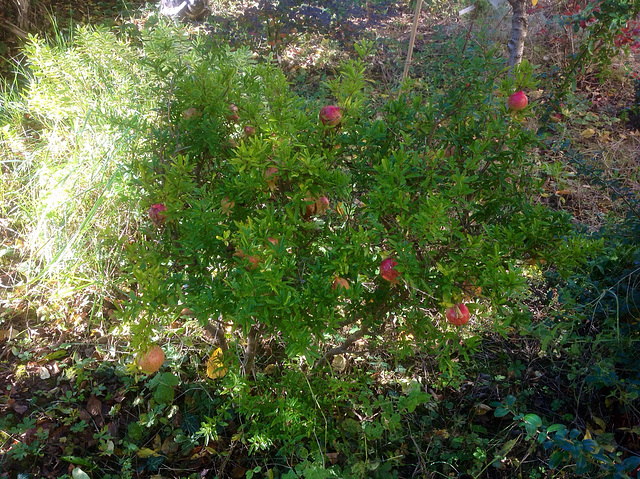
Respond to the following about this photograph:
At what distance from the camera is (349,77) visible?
5.20 ft

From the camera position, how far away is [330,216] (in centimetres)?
176

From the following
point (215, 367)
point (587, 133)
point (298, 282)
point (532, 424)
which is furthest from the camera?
point (587, 133)

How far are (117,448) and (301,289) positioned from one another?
122 cm

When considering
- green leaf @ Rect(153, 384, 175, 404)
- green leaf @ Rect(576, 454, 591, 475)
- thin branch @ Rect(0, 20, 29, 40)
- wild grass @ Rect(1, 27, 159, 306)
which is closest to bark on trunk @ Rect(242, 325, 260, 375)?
green leaf @ Rect(153, 384, 175, 404)

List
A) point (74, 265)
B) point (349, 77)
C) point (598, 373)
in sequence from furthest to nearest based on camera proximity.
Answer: point (74, 265) < point (598, 373) < point (349, 77)

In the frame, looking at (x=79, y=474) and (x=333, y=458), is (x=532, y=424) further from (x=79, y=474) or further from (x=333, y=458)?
(x=79, y=474)

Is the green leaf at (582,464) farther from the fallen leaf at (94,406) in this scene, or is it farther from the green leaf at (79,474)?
the fallen leaf at (94,406)

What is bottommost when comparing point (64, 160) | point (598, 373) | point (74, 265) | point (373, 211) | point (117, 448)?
point (117, 448)

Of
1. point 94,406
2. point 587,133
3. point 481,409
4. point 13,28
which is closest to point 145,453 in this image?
point 94,406

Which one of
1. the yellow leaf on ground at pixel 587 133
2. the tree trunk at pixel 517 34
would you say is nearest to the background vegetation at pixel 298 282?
the tree trunk at pixel 517 34

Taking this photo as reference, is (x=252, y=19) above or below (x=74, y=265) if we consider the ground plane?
above

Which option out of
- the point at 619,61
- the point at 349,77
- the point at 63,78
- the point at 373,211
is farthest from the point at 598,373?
the point at 619,61

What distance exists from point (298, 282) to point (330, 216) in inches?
13.8

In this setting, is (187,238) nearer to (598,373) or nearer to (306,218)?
(306,218)
